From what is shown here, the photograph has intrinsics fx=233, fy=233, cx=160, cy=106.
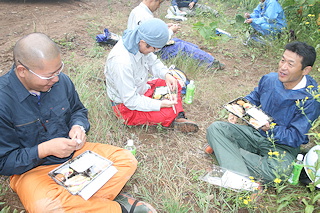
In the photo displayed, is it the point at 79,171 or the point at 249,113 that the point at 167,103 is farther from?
the point at 79,171

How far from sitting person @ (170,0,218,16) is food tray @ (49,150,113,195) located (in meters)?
5.98

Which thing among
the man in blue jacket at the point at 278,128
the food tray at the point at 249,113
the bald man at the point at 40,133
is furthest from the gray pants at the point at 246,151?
the bald man at the point at 40,133

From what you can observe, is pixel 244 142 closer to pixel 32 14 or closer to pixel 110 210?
pixel 110 210

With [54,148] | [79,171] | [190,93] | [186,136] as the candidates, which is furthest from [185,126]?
[54,148]

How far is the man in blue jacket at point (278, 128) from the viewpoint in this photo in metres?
2.36

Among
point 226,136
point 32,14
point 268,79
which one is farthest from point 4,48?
point 268,79

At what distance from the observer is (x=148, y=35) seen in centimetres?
235

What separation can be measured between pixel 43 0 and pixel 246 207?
7.44 meters

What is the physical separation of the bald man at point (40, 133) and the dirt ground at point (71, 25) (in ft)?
5.38

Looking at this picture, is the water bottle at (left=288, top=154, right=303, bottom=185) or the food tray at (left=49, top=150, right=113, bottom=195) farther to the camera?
the water bottle at (left=288, top=154, right=303, bottom=185)

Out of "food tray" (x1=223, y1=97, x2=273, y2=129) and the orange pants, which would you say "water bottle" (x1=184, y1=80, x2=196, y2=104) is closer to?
"food tray" (x1=223, y1=97, x2=273, y2=129)

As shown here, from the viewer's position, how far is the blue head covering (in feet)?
7.66

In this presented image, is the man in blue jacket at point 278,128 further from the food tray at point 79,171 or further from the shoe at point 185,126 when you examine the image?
the food tray at point 79,171

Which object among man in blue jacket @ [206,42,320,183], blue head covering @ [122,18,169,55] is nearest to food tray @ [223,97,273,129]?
man in blue jacket @ [206,42,320,183]
